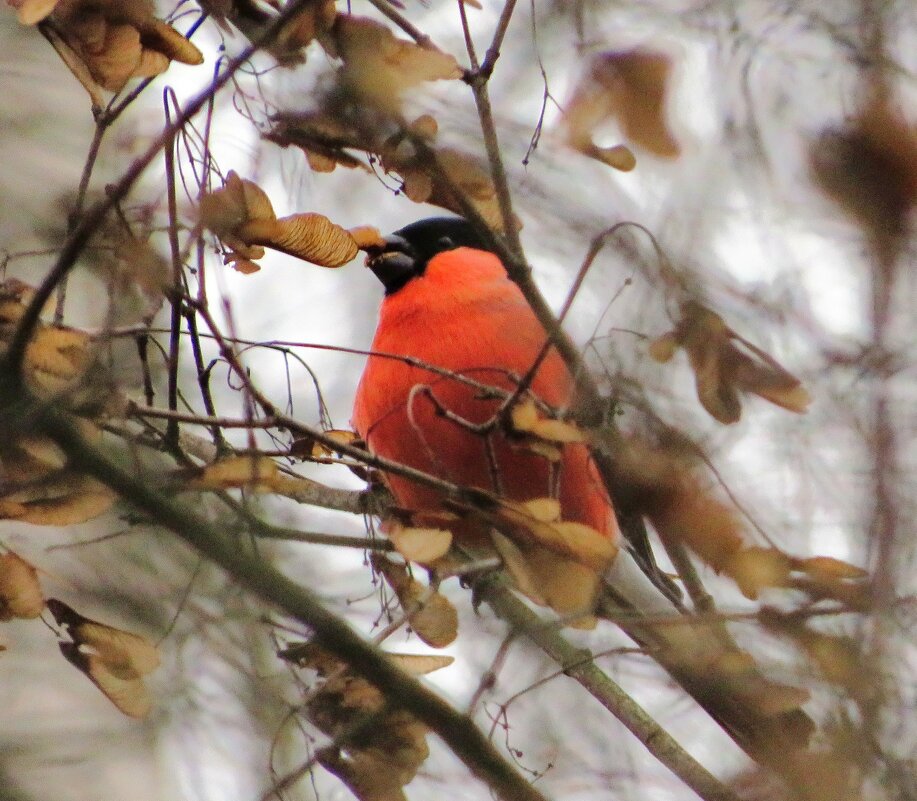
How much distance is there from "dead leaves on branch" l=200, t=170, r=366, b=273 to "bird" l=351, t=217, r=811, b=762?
175mm

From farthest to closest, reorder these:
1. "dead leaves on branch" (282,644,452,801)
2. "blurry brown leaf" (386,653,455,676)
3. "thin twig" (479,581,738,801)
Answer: "thin twig" (479,581,738,801) → "blurry brown leaf" (386,653,455,676) → "dead leaves on branch" (282,644,452,801)

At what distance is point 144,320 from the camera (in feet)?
6.63

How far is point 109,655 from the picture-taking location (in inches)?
69.8

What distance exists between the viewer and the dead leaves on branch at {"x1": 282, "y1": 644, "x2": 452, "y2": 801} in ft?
5.98

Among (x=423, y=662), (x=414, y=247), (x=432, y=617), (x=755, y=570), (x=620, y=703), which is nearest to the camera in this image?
(x=755, y=570)

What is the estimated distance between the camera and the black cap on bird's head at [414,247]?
3605 millimetres

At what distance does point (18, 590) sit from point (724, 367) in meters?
0.99

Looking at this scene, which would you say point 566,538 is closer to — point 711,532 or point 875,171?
point 711,532

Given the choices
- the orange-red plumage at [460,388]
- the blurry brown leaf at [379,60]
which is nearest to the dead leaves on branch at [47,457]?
the blurry brown leaf at [379,60]

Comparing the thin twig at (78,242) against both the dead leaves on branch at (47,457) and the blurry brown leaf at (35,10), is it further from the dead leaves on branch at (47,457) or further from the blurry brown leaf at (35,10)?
the blurry brown leaf at (35,10)

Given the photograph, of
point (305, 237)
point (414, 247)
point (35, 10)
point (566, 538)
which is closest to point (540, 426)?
point (566, 538)

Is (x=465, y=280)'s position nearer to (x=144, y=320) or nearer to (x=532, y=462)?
(x=532, y=462)

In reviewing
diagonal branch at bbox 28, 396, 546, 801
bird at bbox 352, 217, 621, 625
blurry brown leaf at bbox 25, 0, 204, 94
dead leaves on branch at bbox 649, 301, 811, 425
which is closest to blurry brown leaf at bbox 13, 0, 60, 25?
blurry brown leaf at bbox 25, 0, 204, 94

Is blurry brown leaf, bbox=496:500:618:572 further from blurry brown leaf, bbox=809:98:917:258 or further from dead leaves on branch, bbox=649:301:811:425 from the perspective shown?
blurry brown leaf, bbox=809:98:917:258
